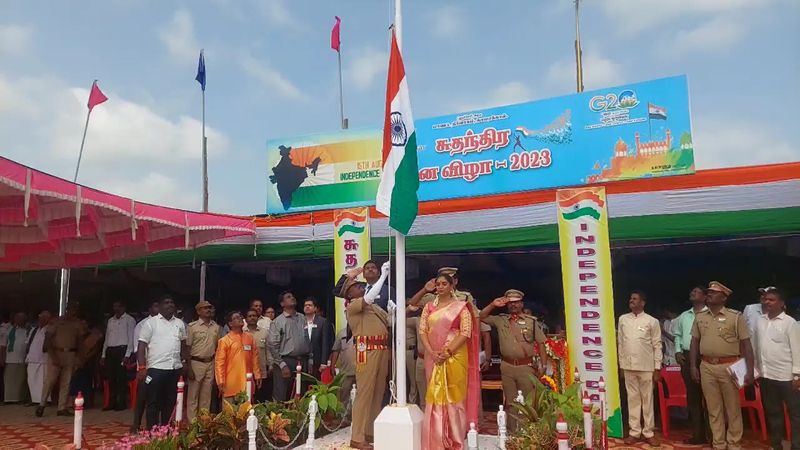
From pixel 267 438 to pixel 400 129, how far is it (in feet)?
10.0

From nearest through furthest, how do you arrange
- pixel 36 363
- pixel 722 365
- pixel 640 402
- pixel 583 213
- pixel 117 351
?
pixel 722 365 → pixel 640 402 → pixel 583 213 → pixel 117 351 → pixel 36 363

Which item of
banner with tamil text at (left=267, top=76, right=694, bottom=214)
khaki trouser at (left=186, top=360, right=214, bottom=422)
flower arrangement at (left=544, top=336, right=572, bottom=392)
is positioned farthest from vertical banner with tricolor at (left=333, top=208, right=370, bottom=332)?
flower arrangement at (left=544, top=336, right=572, bottom=392)

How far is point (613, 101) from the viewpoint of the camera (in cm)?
775

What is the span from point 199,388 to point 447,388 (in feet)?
10.8

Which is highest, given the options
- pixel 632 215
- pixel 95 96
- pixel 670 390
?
pixel 95 96

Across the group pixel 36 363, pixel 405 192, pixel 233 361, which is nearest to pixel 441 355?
pixel 405 192

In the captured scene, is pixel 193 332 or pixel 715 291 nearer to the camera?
pixel 715 291

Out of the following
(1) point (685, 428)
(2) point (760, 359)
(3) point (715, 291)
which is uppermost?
→ (3) point (715, 291)

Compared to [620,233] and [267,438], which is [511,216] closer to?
[620,233]

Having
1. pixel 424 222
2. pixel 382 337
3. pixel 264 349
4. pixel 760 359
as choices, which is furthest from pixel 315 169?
pixel 760 359

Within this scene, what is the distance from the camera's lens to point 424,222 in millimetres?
8422

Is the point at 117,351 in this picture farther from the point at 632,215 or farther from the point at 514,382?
the point at 632,215

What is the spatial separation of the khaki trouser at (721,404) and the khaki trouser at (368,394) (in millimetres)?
3366

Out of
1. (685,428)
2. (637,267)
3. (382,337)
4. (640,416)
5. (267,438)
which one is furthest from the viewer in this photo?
(637,267)
